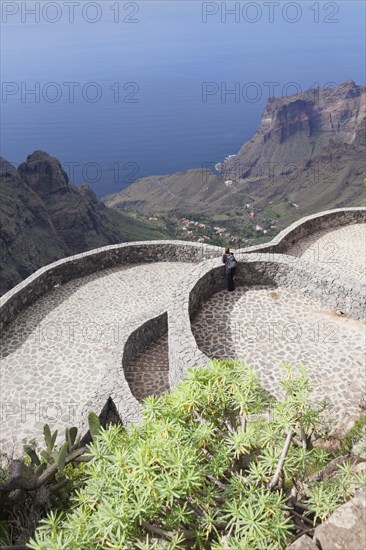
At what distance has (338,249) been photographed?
65.8 feet

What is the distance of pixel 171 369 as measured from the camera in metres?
11.9

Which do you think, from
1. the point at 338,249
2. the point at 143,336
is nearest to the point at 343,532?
the point at 143,336

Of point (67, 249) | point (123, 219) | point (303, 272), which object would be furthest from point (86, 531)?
point (123, 219)

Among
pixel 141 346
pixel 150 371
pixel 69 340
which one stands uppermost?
pixel 141 346

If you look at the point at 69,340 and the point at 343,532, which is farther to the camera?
the point at 69,340

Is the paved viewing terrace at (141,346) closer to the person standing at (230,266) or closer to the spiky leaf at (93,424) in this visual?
the person standing at (230,266)

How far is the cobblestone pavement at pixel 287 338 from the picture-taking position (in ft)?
36.0

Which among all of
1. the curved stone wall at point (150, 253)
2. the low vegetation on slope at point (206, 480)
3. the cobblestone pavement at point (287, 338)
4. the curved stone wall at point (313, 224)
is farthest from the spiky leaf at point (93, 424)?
the curved stone wall at point (313, 224)

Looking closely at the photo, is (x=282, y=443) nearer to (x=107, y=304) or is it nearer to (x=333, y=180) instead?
(x=107, y=304)

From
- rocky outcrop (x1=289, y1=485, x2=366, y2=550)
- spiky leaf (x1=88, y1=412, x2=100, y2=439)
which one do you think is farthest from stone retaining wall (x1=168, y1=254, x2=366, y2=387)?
rocky outcrop (x1=289, y1=485, x2=366, y2=550)

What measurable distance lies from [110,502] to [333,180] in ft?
562

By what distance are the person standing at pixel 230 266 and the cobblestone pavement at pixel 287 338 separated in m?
0.39

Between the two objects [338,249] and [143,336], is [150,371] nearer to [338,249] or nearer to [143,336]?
[143,336]

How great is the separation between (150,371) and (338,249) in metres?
11.3
